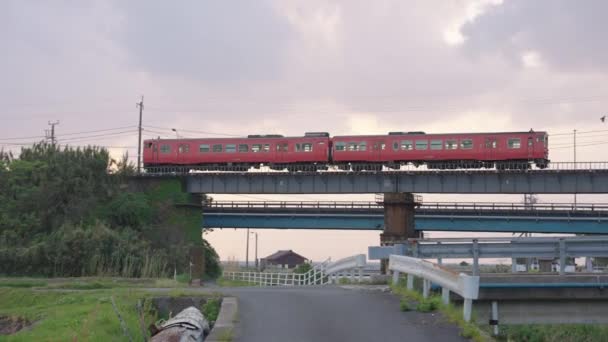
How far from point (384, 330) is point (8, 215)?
41.9 metres

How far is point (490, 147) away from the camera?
178ft

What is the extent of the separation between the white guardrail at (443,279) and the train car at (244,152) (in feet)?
133

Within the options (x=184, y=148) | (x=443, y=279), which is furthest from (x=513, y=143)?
(x=443, y=279)

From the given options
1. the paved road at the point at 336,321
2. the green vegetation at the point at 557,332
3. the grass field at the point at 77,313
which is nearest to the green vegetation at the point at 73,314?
the grass field at the point at 77,313

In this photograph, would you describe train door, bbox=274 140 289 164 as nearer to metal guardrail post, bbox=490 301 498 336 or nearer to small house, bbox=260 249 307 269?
metal guardrail post, bbox=490 301 498 336

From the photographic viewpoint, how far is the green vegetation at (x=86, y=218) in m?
41.0

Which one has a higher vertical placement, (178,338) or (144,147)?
(144,147)

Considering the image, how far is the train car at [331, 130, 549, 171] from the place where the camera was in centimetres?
5394

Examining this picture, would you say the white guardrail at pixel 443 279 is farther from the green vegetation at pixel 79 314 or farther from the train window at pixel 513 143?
the train window at pixel 513 143

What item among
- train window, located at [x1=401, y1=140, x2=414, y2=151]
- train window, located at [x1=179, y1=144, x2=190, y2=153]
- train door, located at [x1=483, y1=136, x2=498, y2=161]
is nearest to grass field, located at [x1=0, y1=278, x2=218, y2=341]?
train window, located at [x1=401, y1=140, x2=414, y2=151]

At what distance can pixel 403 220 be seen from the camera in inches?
2238

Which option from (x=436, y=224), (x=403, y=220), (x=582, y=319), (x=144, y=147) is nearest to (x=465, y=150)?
(x=403, y=220)

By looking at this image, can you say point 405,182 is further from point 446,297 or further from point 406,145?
point 446,297

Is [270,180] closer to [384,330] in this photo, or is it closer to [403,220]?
[403,220]
